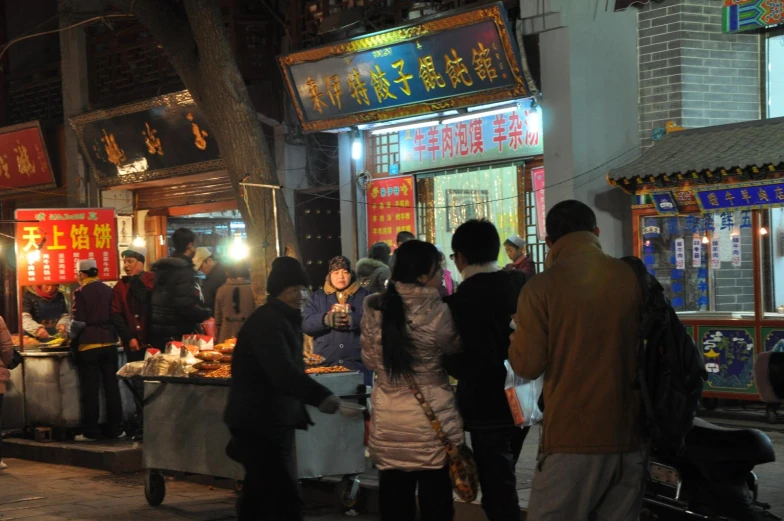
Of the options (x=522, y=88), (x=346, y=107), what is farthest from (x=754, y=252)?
(x=346, y=107)

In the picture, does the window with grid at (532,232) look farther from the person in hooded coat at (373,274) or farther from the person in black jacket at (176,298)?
the person in black jacket at (176,298)

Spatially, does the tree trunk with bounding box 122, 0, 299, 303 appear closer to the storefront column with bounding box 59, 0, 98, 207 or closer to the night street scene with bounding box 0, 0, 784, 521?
the night street scene with bounding box 0, 0, 784, 521

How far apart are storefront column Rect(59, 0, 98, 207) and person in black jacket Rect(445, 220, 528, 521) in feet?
52.4

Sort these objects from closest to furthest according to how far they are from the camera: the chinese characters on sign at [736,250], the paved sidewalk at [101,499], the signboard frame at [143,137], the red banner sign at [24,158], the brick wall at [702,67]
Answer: the paved sidewalk at [101,499] < the chinese characters on sign at [736,250] < the brick wall at [702,67] < the signboard frame at [143,137] < the red banner sign at [24,158]

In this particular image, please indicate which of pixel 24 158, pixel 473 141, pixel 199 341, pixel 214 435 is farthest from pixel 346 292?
pixel 24 158

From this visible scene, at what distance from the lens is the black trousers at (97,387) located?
11938mm

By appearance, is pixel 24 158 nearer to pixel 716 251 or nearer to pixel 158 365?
pixel 158 365

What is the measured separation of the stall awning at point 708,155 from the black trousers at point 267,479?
21.0ft

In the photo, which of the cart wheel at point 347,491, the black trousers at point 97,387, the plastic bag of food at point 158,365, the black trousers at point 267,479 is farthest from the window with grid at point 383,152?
the black trousers at point 267,479

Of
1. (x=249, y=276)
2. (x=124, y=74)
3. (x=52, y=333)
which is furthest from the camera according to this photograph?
(x=124, y=74)

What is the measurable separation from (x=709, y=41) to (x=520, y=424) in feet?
27.4

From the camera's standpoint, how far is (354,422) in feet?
26.7

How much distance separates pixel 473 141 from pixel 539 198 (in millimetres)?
1348

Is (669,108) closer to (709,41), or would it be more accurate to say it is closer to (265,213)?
(709,41)
